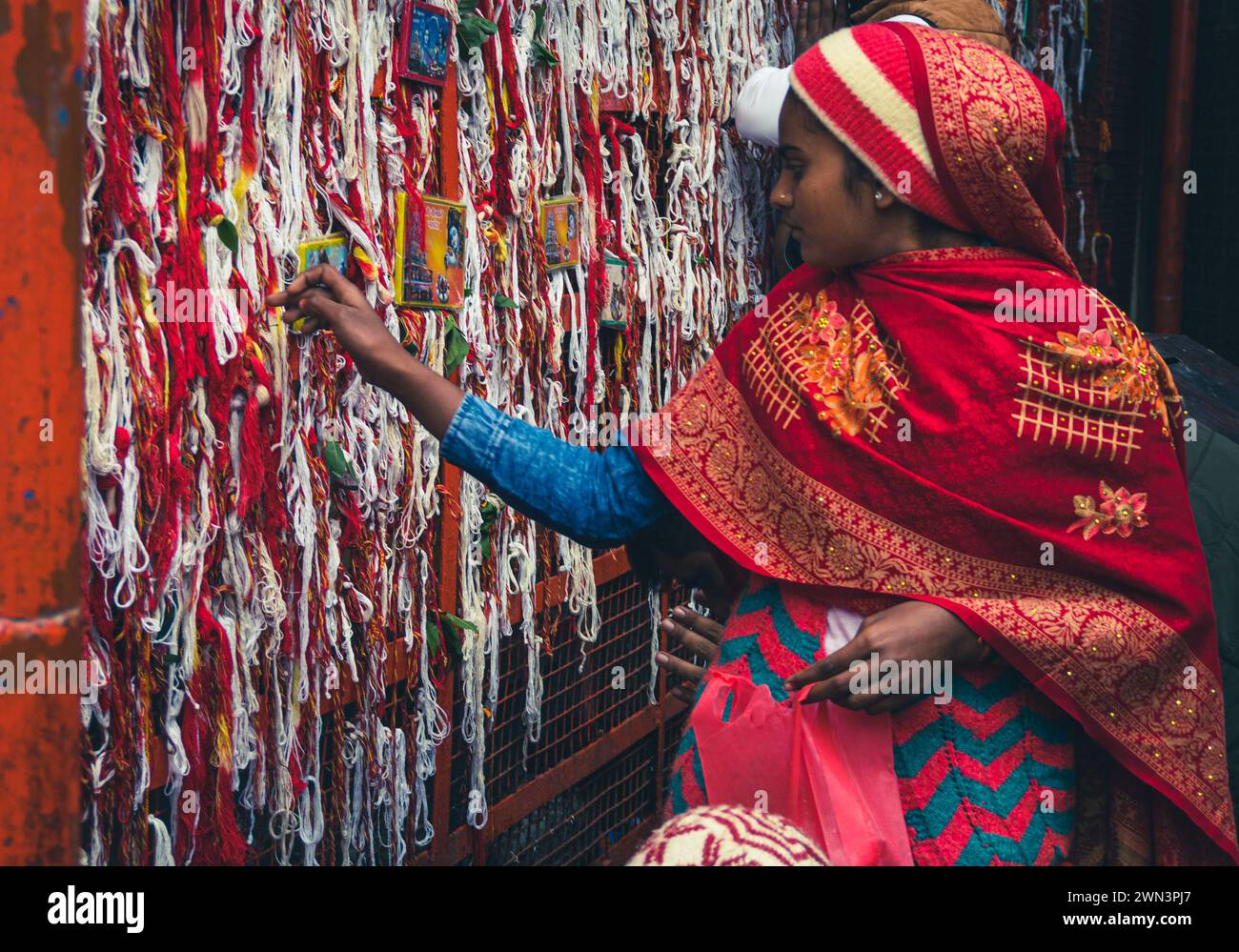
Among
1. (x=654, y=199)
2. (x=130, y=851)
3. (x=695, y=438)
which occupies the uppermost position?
(x=654, y=199)

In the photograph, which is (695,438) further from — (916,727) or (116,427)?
(116,427)

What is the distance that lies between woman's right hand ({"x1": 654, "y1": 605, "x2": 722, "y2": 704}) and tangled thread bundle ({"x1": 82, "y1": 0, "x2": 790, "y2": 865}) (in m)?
0.53

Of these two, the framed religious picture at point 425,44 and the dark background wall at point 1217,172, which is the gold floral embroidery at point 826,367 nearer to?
the framed religious picture at point 425,44

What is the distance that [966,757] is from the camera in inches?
68.6

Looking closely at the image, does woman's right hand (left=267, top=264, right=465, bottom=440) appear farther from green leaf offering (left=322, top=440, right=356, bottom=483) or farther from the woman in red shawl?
green leaf offering (left=322, top=440, right=356, bottom=483)

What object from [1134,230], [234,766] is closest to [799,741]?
[234,766]

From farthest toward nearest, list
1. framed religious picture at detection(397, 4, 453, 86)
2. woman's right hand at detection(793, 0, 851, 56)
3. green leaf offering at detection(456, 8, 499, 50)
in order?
woman's right hand at detection(793, 0, 851, 56)
green leaf offering at detection(456, 8, 499, 50)
framed religious picture at detection(397, 4, 453, 86)

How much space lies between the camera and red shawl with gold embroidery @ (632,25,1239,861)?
172 cm

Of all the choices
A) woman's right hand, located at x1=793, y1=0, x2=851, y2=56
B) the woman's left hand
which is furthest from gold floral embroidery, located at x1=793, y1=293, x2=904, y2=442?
woman's right hand, located at x1=793, y1=0, x2=851, y2=56

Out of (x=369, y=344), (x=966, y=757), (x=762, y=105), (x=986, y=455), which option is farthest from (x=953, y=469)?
(x=762, y=105)

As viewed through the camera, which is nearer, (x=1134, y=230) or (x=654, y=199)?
(x=654, y=199)

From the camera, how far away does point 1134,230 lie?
6.95 meters
